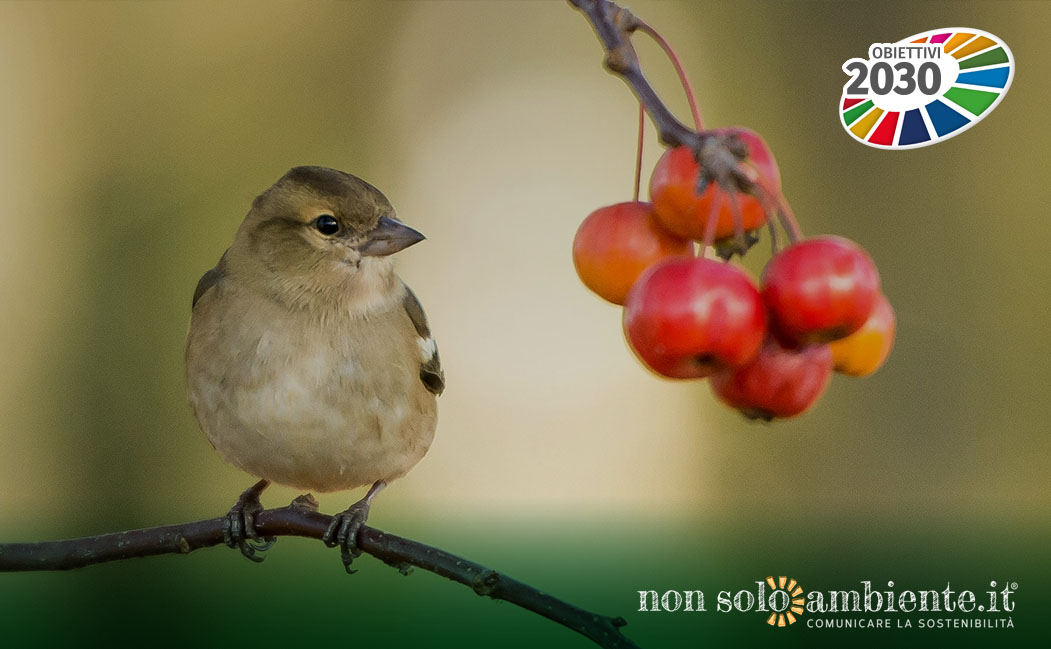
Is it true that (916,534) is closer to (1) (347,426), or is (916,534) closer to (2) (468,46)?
(1) (347,426)

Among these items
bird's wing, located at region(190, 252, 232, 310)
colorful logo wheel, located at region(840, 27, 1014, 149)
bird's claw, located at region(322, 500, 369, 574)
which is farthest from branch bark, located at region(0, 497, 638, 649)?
colorful logo wheel, located at region(840, 27, 1014, 149)

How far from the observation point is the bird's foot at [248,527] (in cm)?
229

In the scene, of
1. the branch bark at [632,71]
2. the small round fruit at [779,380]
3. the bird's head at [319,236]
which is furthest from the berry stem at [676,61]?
the bird's head at [319,236]

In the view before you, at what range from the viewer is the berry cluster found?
43.1 inches

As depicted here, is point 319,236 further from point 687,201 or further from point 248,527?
point 687,201

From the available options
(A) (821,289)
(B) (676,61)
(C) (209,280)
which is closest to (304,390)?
(C) (209,280)

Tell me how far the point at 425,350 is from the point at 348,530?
51cm

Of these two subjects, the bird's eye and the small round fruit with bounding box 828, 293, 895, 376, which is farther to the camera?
the bird's eye

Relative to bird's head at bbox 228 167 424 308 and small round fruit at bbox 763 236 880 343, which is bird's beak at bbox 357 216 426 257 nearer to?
bird's head at bbox 228 167 424 308

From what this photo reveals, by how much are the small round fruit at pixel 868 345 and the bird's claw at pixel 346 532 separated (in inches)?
43.1

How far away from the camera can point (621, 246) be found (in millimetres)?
1263

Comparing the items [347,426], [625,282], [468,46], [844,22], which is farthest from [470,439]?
[625,282]

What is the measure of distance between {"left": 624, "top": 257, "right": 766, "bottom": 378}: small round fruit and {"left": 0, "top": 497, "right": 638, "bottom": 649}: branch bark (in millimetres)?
522

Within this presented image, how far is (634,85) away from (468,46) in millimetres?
1886
